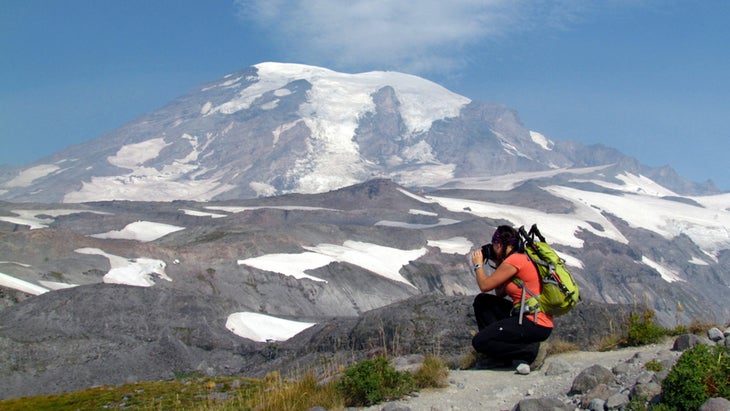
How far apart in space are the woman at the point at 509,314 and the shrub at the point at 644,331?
2.33m

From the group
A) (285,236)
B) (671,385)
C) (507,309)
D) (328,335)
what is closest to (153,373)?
(328,335)

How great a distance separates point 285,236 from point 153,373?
251 feet

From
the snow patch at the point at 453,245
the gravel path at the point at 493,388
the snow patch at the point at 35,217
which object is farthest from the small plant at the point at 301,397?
A: the snow patch at the point at 35,217

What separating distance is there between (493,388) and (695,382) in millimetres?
3015

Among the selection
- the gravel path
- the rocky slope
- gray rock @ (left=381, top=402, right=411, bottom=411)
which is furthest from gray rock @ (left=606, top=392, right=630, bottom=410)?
the rocky slope

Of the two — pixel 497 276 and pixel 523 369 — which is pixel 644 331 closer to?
pixel 523 369

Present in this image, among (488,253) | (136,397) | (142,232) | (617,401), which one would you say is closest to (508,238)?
(488,253)

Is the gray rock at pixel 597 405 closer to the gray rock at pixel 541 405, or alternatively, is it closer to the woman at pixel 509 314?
the gray rock at pixel 541 405

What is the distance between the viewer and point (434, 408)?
29.8 feet

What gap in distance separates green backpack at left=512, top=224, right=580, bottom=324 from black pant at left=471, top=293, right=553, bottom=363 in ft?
0.93

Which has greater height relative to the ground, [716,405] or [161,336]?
[716,405]

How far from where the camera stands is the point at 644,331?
12.2 meters

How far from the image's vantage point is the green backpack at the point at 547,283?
34.0 ft

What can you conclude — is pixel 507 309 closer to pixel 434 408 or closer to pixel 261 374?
pixel 434 408
